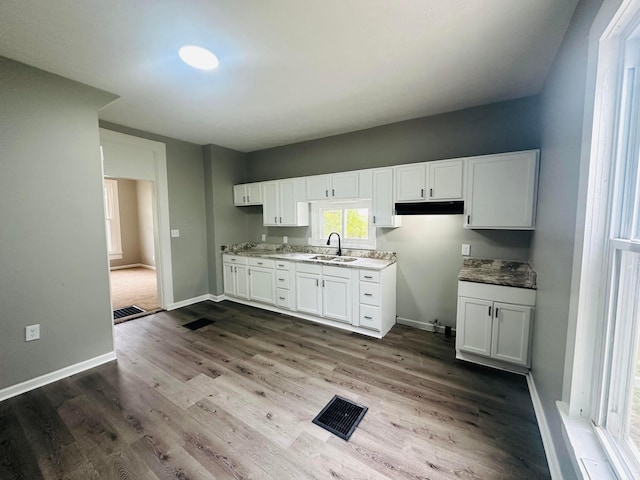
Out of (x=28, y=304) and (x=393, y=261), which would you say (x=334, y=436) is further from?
(x=28, y=304)

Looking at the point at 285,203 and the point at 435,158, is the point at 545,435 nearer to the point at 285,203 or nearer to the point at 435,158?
the point at 435,158

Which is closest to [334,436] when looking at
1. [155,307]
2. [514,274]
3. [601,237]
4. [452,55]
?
[601,237]

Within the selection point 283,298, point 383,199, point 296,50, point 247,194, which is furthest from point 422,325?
point 247,194

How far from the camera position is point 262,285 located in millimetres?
4082

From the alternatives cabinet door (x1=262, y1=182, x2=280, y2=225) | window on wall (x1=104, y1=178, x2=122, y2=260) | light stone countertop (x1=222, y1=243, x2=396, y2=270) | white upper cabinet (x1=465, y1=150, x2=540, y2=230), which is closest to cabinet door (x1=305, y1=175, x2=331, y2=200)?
cabinet door (x1=262, y1=182, x2=280, y2=225)

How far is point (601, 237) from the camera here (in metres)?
1.15

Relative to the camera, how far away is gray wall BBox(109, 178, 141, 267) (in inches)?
290

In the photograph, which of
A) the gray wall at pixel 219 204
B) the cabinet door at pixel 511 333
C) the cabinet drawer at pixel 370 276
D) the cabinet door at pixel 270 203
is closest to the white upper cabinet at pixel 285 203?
the cabinet door at pixel 270 203

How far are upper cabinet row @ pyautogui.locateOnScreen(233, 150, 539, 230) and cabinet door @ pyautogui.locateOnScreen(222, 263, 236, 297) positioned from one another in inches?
56.8

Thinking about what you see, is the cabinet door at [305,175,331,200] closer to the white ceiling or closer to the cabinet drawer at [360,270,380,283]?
the white ceiling

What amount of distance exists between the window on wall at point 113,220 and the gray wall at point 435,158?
20.7 feet

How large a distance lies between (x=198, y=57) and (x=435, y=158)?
2600 millimetres

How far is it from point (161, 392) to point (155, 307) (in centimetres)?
241

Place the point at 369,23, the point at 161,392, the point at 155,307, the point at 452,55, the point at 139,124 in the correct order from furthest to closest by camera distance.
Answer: the point at 155,307
the point at 139,124
the point at 161,392
the point at 452,55
the point at 369,23
